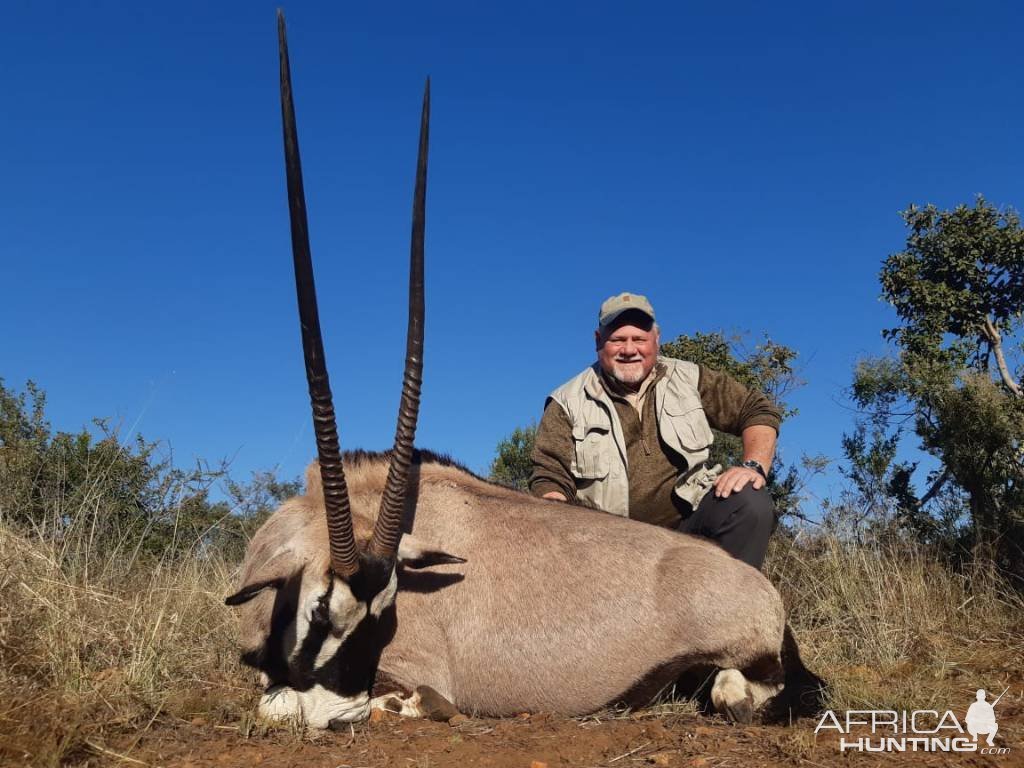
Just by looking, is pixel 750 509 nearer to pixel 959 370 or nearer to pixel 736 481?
pixel 736 481

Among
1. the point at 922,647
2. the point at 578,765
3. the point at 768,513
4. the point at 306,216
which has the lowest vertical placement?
the point at 578,765

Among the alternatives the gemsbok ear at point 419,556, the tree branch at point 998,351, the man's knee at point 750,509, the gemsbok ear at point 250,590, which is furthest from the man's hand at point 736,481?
the tree branch at point 998,351

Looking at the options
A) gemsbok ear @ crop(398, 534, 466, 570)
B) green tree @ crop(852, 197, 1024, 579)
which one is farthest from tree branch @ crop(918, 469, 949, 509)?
gemsbok ear @ crop(398, 534, 466, 570)

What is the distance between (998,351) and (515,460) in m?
6.40

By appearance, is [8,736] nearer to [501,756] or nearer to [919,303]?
[501,756]

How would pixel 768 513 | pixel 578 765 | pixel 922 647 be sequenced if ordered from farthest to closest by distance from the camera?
1. pixel 922 647
2. pixel 768 513
3. pixel 578 765

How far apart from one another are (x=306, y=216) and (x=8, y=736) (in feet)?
6.71

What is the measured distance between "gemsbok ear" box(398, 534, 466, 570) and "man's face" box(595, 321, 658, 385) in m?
2.21

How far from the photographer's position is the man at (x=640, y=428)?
560 cm

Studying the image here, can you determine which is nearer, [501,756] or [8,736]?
[8,736]

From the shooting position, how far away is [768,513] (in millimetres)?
5023

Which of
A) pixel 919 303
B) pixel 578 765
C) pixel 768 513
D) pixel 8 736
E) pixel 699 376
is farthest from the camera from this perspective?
pixel 919 303

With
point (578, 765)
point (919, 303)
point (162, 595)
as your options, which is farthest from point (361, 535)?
point (919, 303)

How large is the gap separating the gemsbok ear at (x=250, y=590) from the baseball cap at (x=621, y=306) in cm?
291
